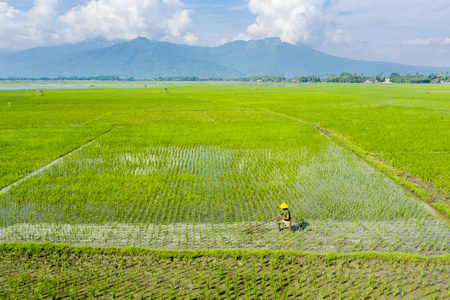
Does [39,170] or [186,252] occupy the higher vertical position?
[39,170]

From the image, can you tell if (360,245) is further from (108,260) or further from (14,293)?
(14,293)

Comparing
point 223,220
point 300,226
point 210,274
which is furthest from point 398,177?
point 210,274

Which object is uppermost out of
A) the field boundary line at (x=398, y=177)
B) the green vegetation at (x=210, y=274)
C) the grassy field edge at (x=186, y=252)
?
the field boundary line at (x=398, y=177)

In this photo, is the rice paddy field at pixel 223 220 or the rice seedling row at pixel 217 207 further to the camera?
the rice seedling row at pixel 217 207

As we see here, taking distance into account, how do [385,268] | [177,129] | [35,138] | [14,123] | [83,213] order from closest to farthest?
[385,268] → [83,213] → [35,138] → [177,129] → [14,123]

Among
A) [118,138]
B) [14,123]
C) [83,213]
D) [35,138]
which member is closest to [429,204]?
[83,213]

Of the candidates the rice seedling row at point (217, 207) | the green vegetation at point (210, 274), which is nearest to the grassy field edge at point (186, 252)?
the green vegetation at point (210, 274)

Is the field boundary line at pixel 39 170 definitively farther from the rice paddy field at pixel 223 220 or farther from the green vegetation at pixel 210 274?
the green vegetation at pixel 210 274

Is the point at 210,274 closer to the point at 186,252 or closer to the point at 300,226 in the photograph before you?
the point at 186,252
